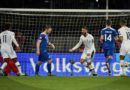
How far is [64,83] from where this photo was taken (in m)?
12.0

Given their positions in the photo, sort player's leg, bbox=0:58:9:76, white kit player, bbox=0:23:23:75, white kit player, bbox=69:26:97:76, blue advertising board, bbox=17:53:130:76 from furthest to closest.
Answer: blue advertising board, bbox=17:53:130:76
player's leg, bbox=0:58:9:76
white kit player, bbox=69:26:97:76
white kit player, bbox=0:23:23:75

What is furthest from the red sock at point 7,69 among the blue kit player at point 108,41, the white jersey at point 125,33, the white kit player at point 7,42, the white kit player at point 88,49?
the white jersey at point 125,33

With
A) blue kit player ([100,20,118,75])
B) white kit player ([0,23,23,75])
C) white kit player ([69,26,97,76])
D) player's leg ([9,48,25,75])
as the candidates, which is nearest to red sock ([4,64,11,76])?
player's leg ([9,48,25,75])

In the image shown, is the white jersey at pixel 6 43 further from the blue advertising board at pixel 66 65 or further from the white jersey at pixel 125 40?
the white jersey at pixel 125 40

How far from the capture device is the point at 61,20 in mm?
20641

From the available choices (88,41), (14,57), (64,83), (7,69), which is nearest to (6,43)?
(14,57)

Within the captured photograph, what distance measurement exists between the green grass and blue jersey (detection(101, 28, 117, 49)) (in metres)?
3.14

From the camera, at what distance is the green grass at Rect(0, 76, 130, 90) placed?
11328mm

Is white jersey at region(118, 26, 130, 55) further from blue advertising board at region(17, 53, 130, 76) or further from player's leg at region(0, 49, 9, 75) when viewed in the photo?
player's leg at region(0, 49, 9, 75)
